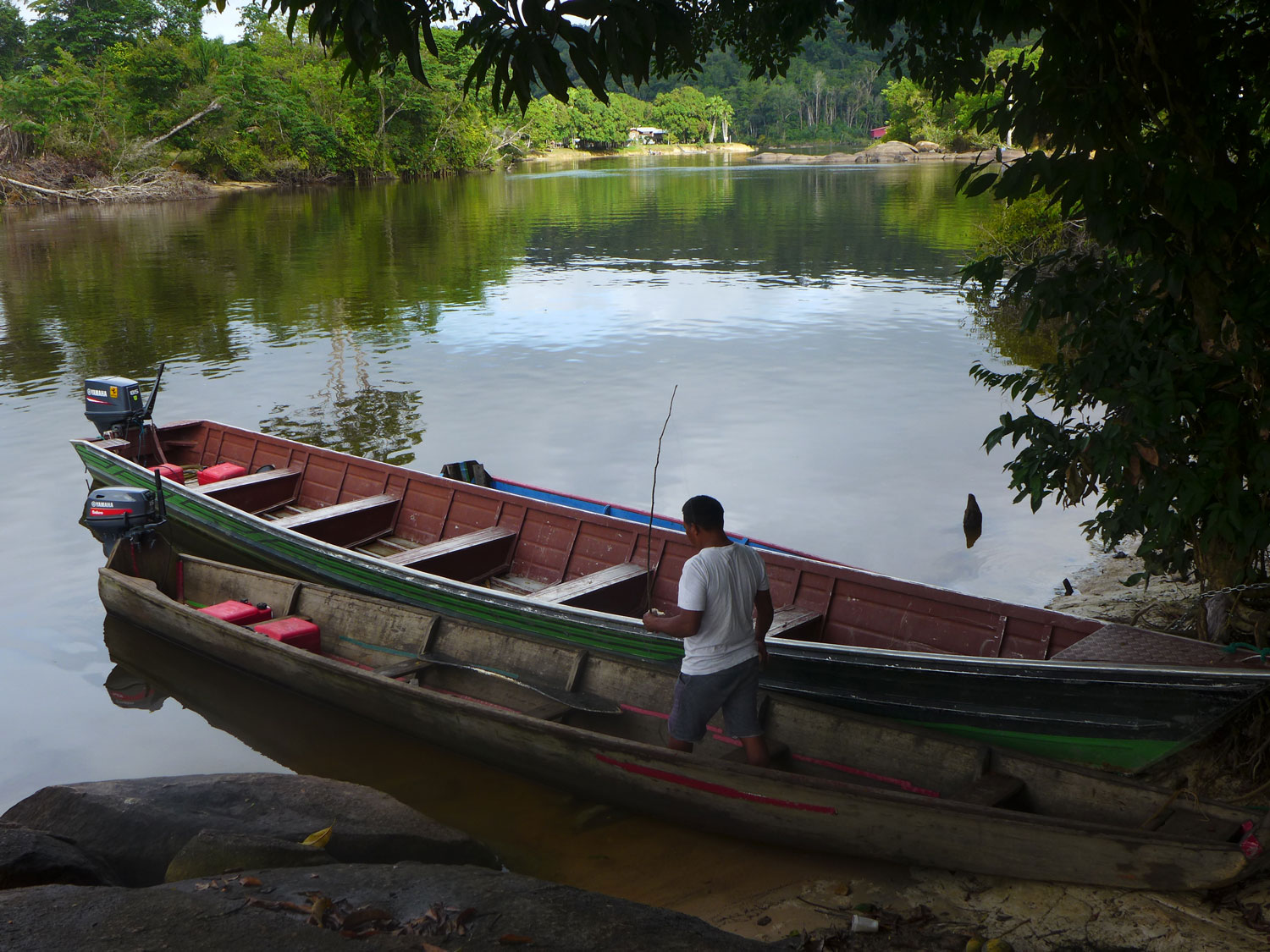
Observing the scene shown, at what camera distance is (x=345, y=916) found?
3613 millimetres

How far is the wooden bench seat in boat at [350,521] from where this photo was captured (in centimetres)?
841

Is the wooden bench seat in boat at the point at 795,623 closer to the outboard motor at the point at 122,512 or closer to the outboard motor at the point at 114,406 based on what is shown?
the outboard motor at the point at 122,512

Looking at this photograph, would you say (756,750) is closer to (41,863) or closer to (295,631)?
(41,863)

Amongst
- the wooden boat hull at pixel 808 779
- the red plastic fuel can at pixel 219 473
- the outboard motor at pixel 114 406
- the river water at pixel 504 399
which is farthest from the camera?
the outboard motor at pixel 114 406

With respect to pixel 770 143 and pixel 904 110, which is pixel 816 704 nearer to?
pixel 904 110

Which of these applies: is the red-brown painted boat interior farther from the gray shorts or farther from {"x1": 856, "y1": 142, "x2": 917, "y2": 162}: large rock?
{"x1": 856, "y1": 142, "x2": 917, "y2": 162}: large rock

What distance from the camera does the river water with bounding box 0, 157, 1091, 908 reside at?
6773 millimetres

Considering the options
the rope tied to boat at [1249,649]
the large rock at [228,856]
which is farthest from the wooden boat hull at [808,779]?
the large rock at [228,856]

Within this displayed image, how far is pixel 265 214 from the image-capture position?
40750mm

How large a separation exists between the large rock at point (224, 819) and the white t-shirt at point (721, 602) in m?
1.47

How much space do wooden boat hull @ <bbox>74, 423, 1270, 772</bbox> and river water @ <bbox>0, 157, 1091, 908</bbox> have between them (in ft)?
3.17

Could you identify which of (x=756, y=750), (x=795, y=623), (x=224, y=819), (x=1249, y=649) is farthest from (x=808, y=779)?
(x=224, y=819)

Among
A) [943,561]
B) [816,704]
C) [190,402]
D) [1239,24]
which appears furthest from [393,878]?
[190,402]

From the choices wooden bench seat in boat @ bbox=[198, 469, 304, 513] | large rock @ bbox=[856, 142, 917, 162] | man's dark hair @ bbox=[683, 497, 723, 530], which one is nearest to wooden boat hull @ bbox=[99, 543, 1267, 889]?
man's dark hair @ bbox=[683, 497, 723, 530]
